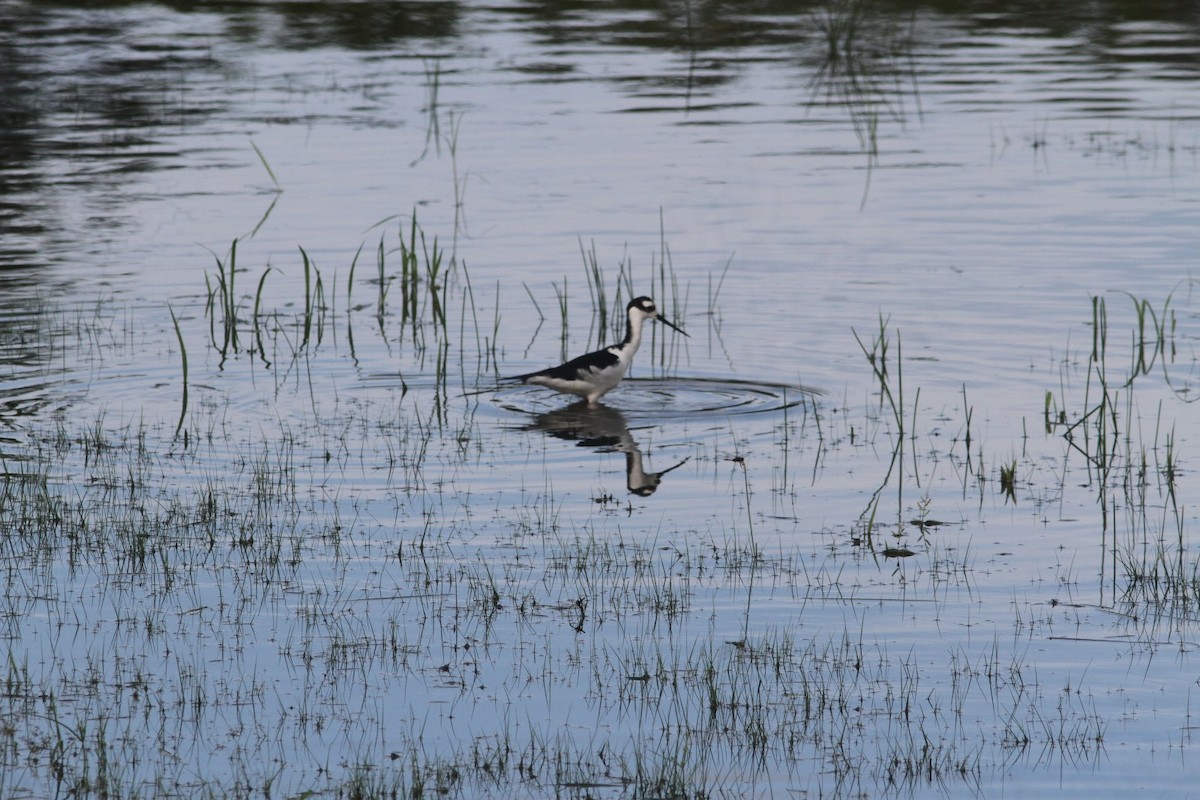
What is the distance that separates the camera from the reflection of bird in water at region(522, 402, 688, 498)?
1115 centimetres

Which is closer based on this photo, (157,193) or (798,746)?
(798,746)

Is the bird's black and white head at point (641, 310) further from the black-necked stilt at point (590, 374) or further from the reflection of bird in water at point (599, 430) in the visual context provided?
the reflection of bird in water at point (599, 430)

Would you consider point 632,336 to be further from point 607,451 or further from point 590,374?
point 607,451

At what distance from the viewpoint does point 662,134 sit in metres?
23.9

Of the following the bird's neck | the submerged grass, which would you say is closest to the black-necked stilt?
the bird's neck

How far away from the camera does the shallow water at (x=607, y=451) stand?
692 centimetres

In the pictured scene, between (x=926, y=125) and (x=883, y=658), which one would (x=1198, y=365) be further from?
(x=926, y=125)

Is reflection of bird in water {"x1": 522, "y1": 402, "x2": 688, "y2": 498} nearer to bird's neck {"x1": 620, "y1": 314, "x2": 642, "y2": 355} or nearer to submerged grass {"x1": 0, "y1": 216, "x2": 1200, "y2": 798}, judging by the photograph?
submerged grass {"x1": 0, "y1": 216, "x2": 1200, "y2": 798}

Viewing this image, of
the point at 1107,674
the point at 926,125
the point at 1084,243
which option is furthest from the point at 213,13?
the point at 1107,674

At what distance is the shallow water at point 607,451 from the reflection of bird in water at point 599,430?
2.2 inches

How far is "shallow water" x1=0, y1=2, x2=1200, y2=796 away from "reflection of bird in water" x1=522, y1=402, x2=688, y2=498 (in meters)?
0.06

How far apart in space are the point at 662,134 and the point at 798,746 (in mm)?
17953

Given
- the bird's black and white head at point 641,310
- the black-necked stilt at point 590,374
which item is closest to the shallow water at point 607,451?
the black-necked stilt at point 590,374

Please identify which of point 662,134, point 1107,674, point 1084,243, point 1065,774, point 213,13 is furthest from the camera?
point 213,13
